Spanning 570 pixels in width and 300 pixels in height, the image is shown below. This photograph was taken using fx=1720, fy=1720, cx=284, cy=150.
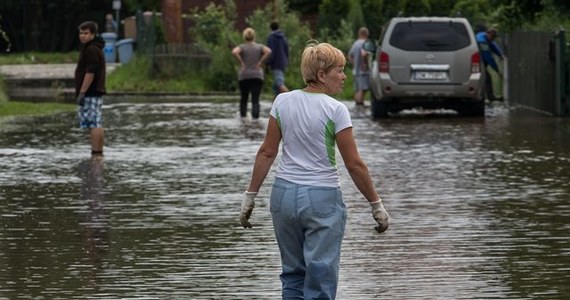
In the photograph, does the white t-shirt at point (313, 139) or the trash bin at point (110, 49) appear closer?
the white t-shirt at point (313, 139)

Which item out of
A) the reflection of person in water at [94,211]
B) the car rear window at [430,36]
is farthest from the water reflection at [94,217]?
the car rear window at [430,36]

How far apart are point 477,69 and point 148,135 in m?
6.14

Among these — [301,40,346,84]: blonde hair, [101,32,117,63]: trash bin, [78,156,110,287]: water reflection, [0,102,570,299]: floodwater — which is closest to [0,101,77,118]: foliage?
[0,102,570,299]: floodwater

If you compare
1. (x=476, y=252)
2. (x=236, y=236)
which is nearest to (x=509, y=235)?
(x=476, y=252)

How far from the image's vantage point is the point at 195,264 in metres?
11.2

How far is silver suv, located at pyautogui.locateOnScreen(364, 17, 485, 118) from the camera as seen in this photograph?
27.2m

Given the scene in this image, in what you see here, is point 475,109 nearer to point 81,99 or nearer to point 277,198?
point 81,99

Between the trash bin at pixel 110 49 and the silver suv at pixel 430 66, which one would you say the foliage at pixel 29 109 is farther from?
the trash bin at pixel 110 49

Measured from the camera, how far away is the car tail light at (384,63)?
1081 inches

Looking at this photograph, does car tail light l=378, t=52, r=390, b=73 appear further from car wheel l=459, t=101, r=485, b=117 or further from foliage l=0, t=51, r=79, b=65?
foliage l=0, t=51, r=79, b=65

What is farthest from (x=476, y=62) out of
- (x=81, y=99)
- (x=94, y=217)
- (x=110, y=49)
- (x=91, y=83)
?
(x=110, y=49)

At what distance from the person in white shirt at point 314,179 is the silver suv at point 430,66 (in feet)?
62.9

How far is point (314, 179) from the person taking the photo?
8.00 m

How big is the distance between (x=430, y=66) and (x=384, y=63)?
29.8 inches
